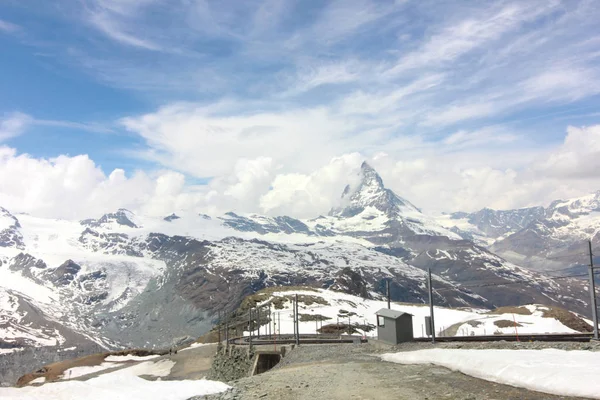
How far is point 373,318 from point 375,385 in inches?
4141

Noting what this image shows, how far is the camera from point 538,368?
2355 centimetres

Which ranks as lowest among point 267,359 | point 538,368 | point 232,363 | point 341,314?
point 232,363

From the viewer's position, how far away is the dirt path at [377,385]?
73.2 feet

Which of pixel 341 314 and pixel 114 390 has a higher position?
pixel 114 390

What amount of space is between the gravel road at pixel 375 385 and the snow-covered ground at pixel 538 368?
0.66m

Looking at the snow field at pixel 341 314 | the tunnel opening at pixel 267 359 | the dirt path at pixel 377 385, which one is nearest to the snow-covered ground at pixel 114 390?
the dirt path at pixel 377 385

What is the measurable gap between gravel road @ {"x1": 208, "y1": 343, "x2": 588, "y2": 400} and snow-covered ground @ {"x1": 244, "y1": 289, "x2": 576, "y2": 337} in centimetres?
6426

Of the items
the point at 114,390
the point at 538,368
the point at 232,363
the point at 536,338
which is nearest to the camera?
the point at 538,368

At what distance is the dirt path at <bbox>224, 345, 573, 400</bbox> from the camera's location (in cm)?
2231

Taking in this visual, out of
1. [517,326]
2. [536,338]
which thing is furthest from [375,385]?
[517,326]

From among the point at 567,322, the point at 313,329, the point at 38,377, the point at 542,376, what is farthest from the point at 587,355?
the point at 38,377

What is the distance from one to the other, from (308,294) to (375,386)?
5076 inches

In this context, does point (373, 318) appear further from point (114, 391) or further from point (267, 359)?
point (114, 391)

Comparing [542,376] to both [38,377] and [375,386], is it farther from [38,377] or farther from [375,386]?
[38,377]
